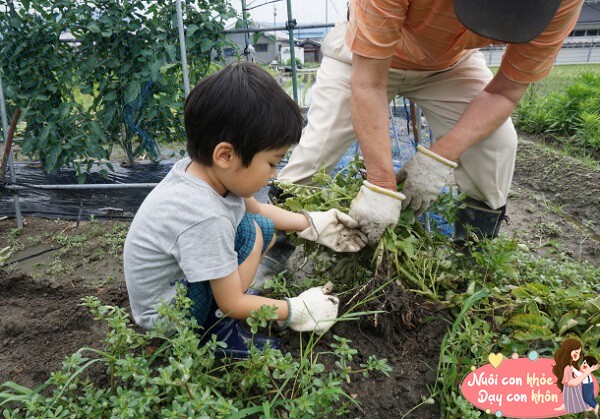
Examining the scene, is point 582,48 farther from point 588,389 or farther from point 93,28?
point 588,389

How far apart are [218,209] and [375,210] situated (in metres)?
0.63

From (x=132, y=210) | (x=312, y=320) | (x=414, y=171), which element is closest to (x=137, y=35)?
(x=132, y=210)

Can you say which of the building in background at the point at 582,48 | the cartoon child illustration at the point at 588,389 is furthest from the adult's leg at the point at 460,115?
the building in background at the point at 582,48

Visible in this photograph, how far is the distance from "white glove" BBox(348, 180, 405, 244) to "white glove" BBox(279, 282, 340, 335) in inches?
12.2

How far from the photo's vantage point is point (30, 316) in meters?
2.09

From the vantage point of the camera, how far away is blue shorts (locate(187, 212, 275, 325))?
163cm

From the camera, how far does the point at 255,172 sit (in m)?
1.55

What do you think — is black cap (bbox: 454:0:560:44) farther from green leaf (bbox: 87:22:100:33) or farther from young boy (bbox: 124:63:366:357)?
green leaf (bbox: 87:22:100:33)

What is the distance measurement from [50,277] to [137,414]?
203cm

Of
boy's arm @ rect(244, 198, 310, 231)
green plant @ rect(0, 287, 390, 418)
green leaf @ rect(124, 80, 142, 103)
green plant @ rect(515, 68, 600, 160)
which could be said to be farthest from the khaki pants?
green plant @ rect(515, 68, 600, 160)

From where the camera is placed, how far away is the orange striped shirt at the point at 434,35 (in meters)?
1.82

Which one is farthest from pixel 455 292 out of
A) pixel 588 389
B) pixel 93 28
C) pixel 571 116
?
pixel 571 116

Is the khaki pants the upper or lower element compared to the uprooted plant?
upper

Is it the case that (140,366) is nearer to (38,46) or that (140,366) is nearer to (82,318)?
(82,318)
